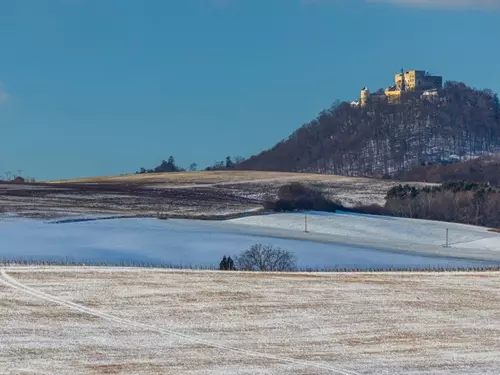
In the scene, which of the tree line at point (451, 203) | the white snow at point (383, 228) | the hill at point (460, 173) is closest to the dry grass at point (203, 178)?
the hill at point (460, 173)

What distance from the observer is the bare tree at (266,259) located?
56.7 metres

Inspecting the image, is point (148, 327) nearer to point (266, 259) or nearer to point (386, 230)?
point (266, 259)

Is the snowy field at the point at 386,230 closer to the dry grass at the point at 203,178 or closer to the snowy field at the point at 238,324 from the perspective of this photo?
the snowy field at the point at 238,324

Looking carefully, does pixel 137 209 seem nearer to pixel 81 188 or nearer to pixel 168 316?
pixel 81 188

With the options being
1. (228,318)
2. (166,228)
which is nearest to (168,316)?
(228,318)

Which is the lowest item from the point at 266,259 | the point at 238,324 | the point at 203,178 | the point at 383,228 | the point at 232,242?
the point at 238,324

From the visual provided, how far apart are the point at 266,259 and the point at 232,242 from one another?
560 centimetres

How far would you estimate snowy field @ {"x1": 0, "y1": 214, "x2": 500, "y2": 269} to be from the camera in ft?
186

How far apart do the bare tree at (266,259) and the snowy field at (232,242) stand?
2.43ft

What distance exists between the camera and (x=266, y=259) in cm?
5816

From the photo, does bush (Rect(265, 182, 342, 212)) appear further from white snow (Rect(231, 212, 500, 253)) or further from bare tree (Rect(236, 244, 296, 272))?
bare tree (Rect(236, 244, 296, 272))

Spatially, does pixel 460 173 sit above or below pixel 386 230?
above

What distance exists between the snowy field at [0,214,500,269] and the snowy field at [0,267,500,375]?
13.1 m

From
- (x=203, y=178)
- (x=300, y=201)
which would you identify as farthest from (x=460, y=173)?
(x=300, y=201)
